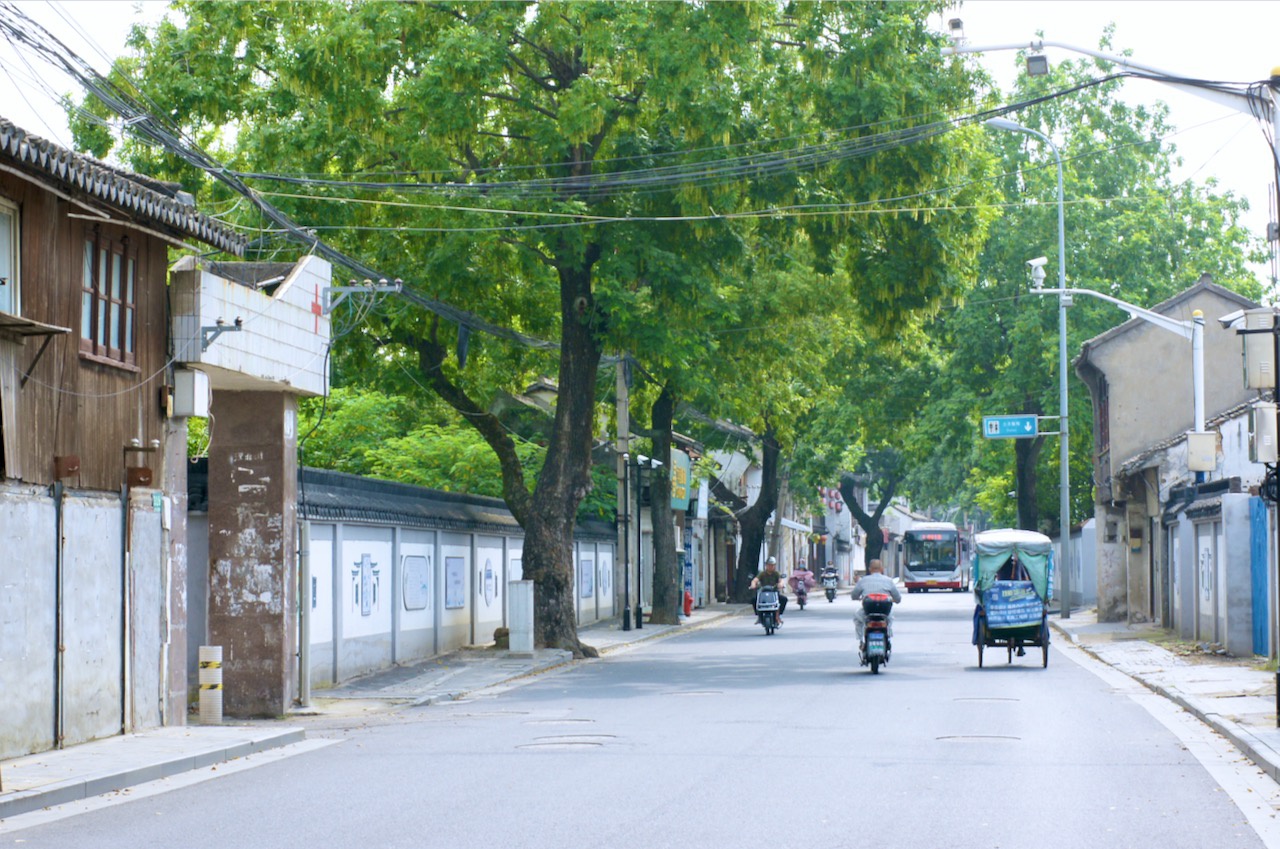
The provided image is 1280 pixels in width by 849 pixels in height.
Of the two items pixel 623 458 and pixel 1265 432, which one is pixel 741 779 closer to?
pixel 1265 432

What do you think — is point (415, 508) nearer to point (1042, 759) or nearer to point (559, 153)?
point (559, 153)

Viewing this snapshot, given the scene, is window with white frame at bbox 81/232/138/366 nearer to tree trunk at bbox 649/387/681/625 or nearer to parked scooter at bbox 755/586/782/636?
parked scooter at bbox 755/586/782/636

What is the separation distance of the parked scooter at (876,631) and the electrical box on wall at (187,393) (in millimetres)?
10846

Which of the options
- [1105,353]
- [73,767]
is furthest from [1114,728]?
[1105,353]

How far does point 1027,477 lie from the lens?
53719 mm

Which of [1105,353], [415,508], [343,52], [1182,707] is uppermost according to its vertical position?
[343,52]

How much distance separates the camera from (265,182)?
26797 millimetres

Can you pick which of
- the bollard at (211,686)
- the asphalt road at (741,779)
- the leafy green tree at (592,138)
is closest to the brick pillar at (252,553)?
the bollard at (211,686)

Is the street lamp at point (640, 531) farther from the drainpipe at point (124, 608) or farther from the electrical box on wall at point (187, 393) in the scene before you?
the drainpipe at point (124, 608)

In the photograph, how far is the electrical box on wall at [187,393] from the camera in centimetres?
1797

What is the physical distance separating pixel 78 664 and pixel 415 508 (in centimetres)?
1294

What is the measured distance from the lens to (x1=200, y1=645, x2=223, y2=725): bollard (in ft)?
59.7

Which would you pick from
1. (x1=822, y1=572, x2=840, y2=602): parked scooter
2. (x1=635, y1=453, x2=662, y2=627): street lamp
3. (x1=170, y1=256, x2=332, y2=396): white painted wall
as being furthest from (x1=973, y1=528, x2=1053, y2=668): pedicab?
(x1=822, y1=572, x2=840, y2=602): parked scooter

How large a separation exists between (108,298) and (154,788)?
5.65 metres
